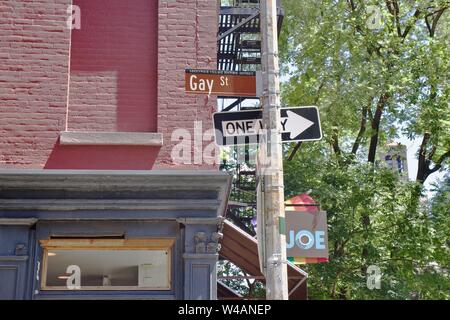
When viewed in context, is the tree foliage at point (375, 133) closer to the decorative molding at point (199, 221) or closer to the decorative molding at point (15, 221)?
the decorative molding at point (199, 221)

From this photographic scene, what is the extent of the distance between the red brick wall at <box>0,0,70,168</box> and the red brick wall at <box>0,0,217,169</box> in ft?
0.04

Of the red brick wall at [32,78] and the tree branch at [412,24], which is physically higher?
the tree branch at [412,24]

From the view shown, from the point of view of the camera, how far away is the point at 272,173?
18.0ft

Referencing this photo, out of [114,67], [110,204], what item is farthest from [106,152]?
[114,67]

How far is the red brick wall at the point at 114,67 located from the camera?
8.46 meters

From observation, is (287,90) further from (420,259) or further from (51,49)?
(51,49)

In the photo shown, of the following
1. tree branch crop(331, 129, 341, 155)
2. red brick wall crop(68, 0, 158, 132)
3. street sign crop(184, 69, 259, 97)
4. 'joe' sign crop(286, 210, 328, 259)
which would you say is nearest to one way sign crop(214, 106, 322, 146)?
street sign crop(184, 69, 259, 97)

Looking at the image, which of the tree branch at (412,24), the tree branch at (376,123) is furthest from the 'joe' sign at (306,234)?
the tree branch at (412,24)

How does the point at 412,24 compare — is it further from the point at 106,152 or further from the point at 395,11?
the point at 106,152

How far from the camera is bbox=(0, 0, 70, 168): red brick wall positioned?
811cm

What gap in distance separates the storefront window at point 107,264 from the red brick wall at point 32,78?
128cm

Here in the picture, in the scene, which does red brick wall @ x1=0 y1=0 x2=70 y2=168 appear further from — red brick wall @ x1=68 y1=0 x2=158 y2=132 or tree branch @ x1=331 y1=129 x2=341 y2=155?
tree branch @ x1=331 y1=129 x2=341 y2=155

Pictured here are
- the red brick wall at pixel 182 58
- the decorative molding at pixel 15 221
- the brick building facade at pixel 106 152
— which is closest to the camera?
the decorative molding at pixel 15 221

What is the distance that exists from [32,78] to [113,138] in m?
1.47
